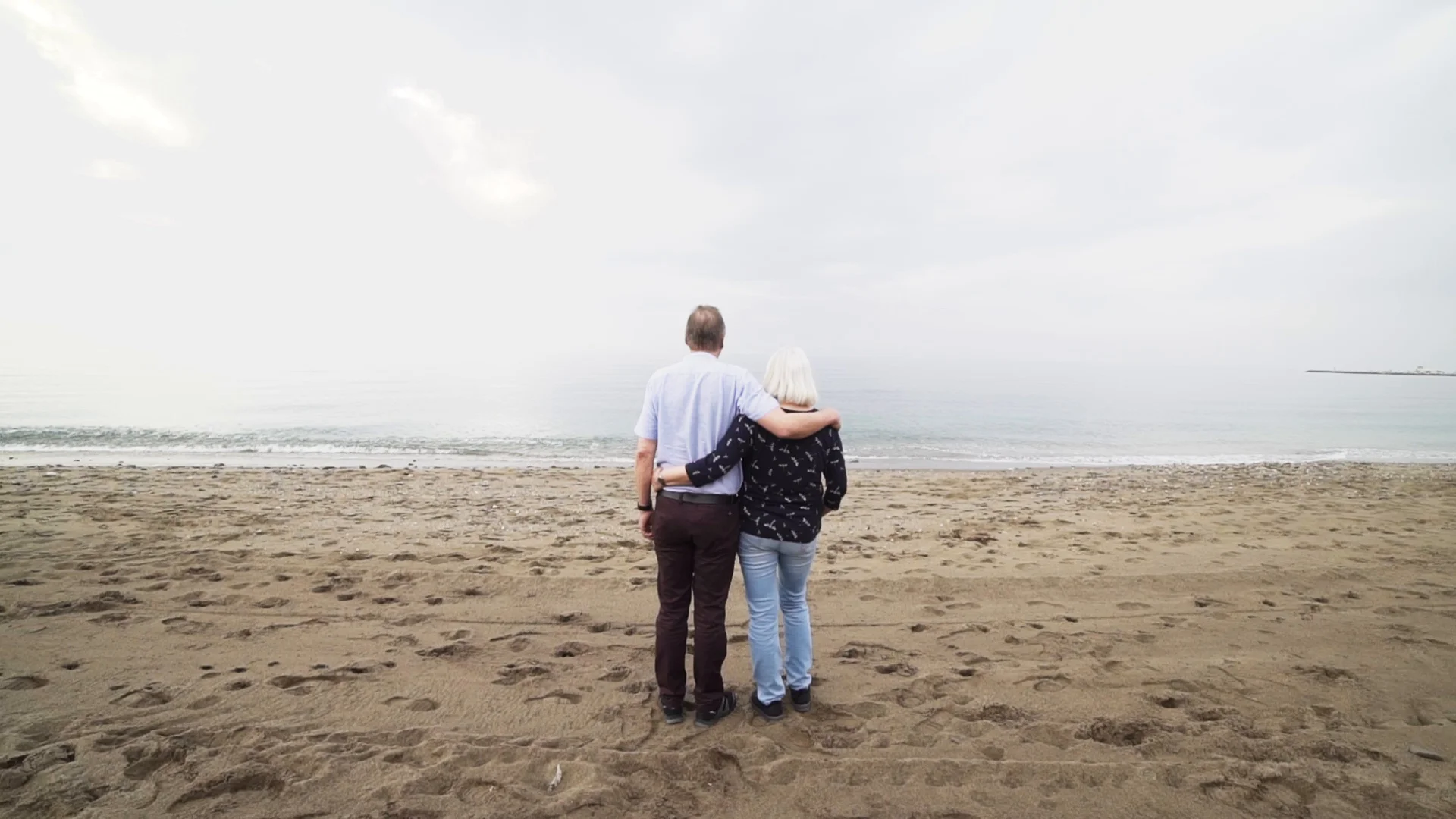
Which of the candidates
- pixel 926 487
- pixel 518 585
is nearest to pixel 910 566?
pixel 518 585

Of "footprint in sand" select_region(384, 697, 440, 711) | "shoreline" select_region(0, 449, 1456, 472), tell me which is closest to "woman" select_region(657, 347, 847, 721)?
"footprint in sand" select_region(384, 697, 440, 711)

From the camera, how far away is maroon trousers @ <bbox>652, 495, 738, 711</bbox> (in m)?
3.23

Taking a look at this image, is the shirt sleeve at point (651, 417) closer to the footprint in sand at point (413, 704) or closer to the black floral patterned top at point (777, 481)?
the black floral patterned top at point (777, 481)

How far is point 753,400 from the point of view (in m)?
3.23

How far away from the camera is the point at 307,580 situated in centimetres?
577

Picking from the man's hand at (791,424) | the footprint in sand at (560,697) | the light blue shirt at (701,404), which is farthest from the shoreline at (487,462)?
the man's hand at (791,424)

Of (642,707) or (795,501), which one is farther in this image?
(642,707)

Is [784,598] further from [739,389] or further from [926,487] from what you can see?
[926,487]

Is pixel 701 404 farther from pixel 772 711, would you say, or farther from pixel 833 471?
pixel 772 711

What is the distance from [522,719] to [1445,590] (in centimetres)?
753

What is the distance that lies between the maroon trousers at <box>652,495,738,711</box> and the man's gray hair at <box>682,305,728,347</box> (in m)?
0.82

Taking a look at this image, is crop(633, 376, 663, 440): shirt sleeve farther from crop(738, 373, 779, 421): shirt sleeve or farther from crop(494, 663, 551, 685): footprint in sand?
crop(494, 663, 551, 685): footprint in sand

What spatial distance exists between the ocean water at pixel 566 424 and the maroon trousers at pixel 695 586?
44.6 ft

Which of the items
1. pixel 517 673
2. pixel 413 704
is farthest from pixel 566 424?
pixel 413 704
